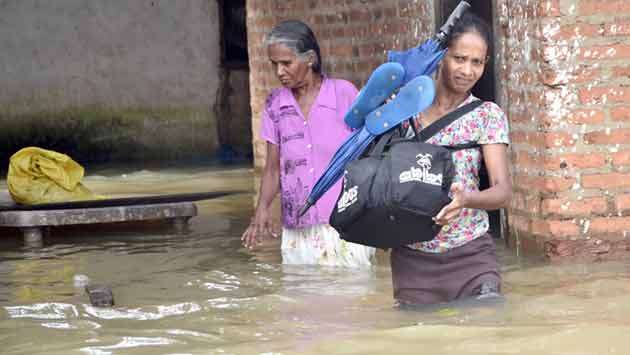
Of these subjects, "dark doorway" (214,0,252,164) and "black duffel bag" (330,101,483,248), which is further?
"dark doorway" (214,0,252,164)

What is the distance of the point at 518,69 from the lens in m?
7.50

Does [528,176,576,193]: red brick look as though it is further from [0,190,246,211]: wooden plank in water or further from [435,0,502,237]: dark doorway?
[0,190,246,211]: wooden plank in water

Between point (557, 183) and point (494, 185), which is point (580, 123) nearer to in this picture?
point (557, 183)

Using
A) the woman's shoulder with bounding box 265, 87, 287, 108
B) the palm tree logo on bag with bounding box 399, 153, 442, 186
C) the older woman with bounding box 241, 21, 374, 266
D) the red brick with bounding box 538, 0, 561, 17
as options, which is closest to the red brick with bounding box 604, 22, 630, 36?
the red brick with bounding box 538, 0, 561, 17

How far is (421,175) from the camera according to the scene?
464cm

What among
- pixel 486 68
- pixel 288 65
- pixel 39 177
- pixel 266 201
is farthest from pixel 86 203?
pixel 288 65

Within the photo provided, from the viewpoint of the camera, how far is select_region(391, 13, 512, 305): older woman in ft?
16.5

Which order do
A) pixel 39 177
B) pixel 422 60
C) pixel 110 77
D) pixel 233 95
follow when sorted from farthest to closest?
pixel 233 95 < pixel 110 77 < pixel 39 177 < pixel 422 60

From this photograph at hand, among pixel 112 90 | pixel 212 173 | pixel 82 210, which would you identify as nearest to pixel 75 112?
pixel 112 90

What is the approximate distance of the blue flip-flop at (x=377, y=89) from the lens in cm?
489

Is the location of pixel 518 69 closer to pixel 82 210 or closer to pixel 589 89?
pixel 589 89

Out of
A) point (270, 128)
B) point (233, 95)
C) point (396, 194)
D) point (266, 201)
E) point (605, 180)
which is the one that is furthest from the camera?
point (233, 95)

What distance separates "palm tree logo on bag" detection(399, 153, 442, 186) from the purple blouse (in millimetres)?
2086

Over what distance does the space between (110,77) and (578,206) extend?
10143mm
